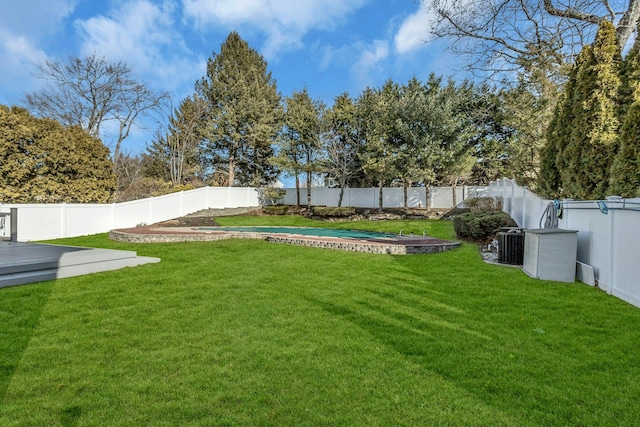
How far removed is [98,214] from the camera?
13555 millimetres

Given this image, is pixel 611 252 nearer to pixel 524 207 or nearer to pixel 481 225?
pixel 481 225

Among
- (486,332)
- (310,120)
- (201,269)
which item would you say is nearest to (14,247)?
(201,269)

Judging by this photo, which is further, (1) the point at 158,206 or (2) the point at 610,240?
(1) the point at 158,206

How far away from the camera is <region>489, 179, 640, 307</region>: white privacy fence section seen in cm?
429

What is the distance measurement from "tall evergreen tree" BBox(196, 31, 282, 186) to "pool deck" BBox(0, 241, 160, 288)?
58.9ft

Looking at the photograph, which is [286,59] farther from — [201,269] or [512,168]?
[201,269]

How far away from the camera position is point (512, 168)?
16641 mm

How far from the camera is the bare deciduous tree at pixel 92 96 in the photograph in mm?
19656

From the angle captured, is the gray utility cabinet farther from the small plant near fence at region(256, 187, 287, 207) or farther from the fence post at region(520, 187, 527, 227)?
the small plant near fence at region(256, 187, 287, 207)

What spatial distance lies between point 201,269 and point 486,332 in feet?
16.3

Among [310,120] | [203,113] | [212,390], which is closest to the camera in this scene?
[212,390]

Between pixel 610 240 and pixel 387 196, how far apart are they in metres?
19.0

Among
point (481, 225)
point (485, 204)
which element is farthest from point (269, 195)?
point (481, 225)

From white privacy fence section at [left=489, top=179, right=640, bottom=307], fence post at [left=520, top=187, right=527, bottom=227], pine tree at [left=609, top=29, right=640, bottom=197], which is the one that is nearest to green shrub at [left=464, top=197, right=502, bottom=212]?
fence post at [left=520, top=187, right=527, bottom=227]
